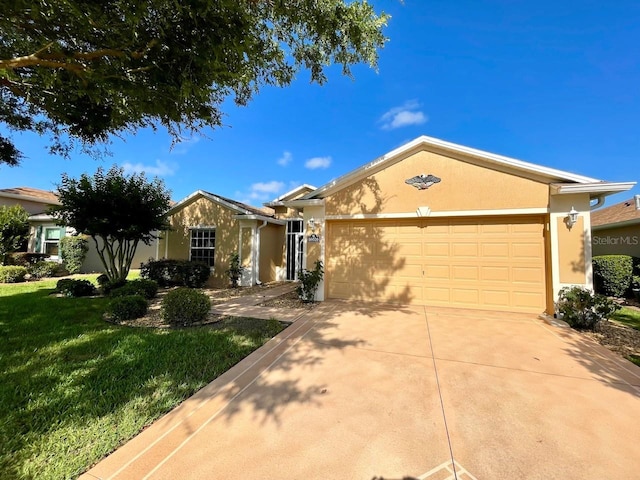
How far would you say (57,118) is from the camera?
5.87 metres

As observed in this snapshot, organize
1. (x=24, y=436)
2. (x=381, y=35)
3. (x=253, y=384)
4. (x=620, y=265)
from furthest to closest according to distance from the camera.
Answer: (x=620, y=265) < (x=381, y=35) < (x=253, y=384) < (x=24, y=436)

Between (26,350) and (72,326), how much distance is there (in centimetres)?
131

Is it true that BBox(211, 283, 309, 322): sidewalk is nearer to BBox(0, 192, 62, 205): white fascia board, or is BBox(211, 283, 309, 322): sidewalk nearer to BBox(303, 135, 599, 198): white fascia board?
BBox(303, 135, 599, 198): white fascia board

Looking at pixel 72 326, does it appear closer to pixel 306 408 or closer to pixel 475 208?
pixel 306 408

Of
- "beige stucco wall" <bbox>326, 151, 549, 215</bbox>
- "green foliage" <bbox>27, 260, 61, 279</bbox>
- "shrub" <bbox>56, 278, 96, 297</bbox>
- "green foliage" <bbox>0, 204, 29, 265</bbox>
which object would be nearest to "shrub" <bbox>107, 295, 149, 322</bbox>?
"shrub" <bbox>56, 278, 96, 297</bbox>

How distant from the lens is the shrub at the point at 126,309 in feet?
20.2

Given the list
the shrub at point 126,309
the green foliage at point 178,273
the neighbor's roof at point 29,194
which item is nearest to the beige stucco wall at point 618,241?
the shrub at point 126,309

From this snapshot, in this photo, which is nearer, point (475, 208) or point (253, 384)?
point (253, 384)

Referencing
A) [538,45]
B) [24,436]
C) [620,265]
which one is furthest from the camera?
[620,265]

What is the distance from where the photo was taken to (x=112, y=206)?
8812 millimetres

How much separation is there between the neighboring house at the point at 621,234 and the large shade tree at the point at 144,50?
11.6 m

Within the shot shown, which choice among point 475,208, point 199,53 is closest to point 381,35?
point 199,53

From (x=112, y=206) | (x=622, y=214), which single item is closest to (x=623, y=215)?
(x=622, y=214)

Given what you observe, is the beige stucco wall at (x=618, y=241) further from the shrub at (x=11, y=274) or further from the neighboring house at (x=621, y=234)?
the shrub at (x=11, y=274)
